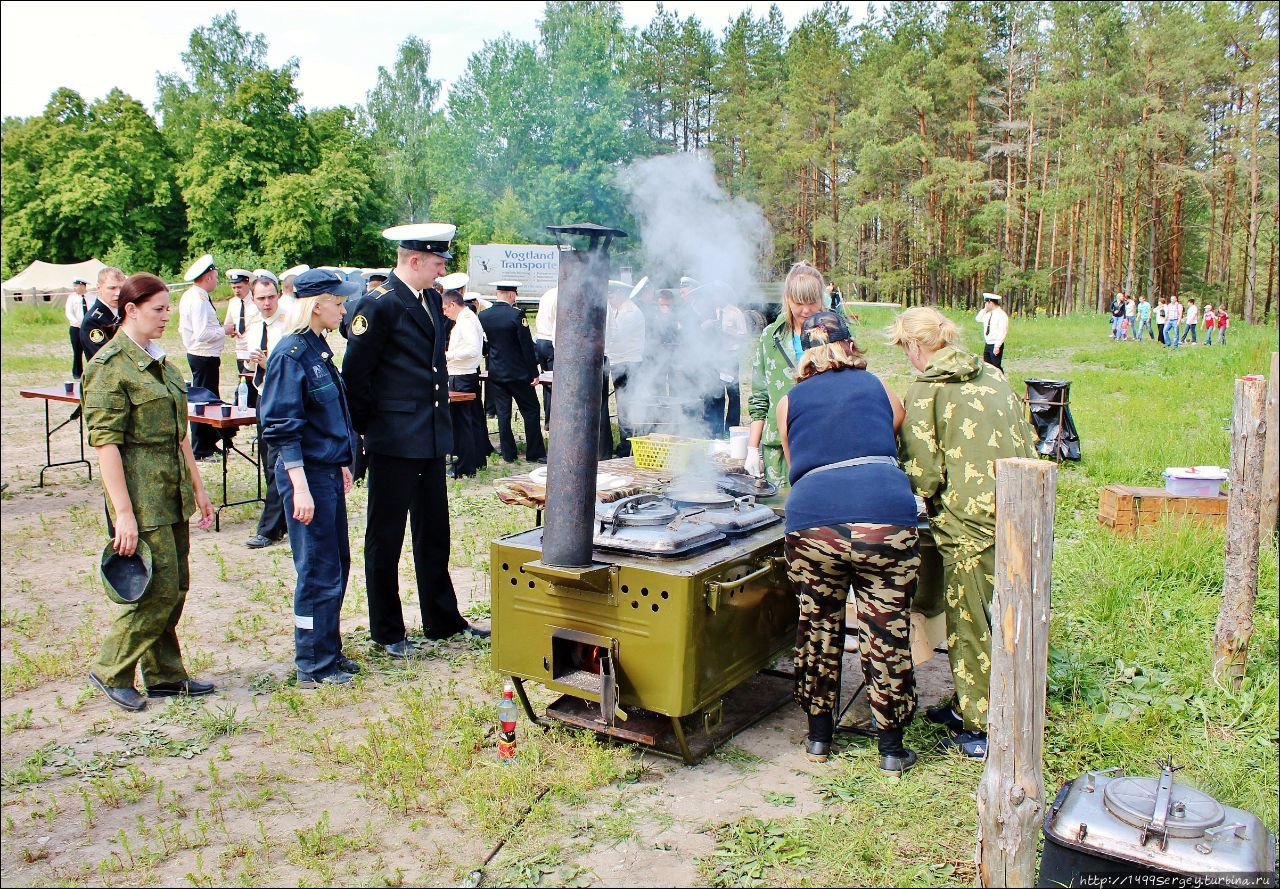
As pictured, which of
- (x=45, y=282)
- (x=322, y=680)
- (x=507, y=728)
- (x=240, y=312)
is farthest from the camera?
(x=45, y=282)

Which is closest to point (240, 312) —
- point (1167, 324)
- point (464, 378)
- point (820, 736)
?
point (464, 378)

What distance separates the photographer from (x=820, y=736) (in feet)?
12.8

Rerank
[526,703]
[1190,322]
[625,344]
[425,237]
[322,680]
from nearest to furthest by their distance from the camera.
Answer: [526,703] < [322,680] < [425,237] < [625,344] < [1190,322]

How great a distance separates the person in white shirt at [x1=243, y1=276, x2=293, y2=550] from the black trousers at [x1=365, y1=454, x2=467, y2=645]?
7.79 feet

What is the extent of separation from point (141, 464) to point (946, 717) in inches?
152

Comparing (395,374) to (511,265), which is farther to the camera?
(511,265)

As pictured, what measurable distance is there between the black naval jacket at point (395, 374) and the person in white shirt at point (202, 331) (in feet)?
16.6

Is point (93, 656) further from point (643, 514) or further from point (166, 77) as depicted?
point (166, 77)

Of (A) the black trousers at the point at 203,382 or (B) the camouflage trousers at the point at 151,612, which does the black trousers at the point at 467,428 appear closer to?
(A) the black trousers at the point at 203,382

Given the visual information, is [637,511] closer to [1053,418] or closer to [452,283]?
[452,283]

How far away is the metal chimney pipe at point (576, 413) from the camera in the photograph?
348 centimetres

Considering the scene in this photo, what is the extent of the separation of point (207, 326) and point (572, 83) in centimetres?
470

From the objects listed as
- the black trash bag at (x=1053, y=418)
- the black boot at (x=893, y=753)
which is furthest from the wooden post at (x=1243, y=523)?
the black trash bag at (x=1053, y=418)

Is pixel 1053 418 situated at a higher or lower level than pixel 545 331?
lower
